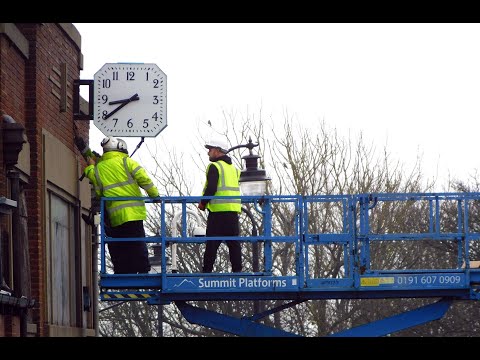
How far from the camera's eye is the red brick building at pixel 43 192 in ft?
46.7

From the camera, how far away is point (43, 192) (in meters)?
16.0

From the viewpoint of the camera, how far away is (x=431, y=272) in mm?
16141

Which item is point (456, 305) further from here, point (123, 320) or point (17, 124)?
point (17, 124)

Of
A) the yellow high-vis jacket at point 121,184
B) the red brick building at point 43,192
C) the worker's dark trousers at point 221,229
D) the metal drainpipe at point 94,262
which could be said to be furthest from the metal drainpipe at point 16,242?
the metal drainpipe at point 94,262

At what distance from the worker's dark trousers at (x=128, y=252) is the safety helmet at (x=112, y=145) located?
961mm

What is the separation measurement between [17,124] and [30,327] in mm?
2525

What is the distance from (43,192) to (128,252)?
128 cm

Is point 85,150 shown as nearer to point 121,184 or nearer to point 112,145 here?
point 112,145

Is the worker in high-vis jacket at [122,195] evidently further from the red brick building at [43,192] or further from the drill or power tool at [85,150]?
the drill or power tool at [85,150]

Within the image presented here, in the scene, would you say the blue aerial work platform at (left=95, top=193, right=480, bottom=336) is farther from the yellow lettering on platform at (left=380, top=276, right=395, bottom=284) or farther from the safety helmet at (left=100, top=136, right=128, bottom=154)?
the safety helmet at (left=100, top=136, right=128, bottom=154)

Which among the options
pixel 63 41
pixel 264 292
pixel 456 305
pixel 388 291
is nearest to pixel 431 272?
pixel 388 291

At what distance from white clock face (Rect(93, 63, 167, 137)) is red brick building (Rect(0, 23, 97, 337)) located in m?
0.47

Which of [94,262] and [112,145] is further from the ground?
[112,145]

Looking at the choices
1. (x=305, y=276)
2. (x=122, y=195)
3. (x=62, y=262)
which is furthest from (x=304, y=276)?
(x=62, y=262)
